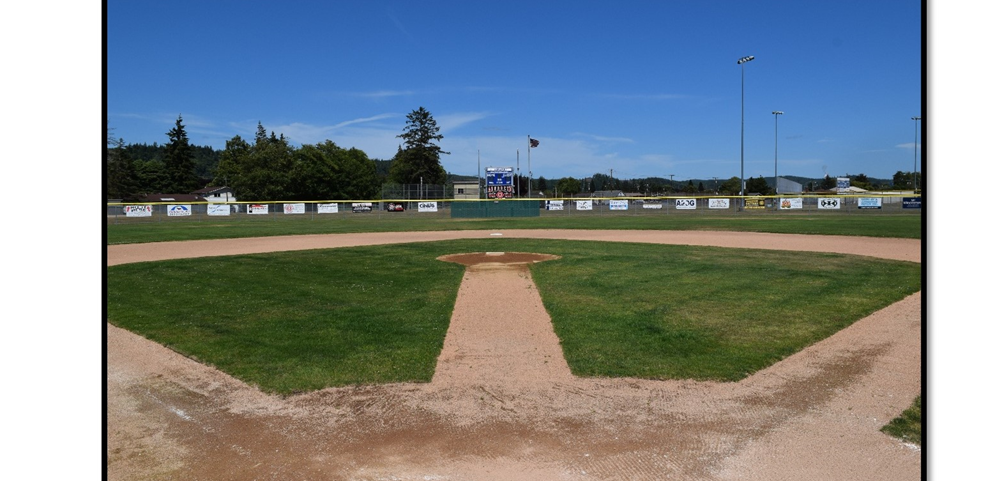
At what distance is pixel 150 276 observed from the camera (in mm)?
12539

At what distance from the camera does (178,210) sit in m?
42.2

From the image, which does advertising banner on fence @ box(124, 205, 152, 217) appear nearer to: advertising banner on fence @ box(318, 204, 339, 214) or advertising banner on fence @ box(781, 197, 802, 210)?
advertising banner on fence @ box(318, 204, 339, 214)

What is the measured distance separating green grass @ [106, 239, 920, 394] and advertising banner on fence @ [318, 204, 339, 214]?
102ft

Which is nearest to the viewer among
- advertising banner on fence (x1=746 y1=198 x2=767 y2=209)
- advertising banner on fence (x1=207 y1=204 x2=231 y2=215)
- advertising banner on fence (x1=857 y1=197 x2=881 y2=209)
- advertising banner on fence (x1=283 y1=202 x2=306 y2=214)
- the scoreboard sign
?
advertising banner on fence (x1=207 y1=204 x2=231 y2=215)

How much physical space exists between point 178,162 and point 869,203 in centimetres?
8103

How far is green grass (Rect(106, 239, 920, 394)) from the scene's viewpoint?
6168 millimetres

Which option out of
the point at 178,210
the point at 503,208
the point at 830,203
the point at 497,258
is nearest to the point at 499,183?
the point at 503,208

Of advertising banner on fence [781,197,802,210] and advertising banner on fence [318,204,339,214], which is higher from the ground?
advertising banner on fence [781,197,802,210]

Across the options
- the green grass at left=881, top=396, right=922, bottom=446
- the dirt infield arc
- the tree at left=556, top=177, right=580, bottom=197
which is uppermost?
the tree at left=556, top=177, right=580, bottom=197

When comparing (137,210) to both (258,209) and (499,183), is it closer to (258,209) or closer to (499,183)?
(258,209)

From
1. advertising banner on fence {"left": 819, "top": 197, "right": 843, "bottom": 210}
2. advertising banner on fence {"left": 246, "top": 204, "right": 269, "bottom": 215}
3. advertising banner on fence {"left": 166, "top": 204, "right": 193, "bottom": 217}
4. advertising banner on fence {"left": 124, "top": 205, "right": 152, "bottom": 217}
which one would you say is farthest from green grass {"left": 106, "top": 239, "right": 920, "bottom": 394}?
advertising banner on fence {"left": 819, "top": 197, "right": 843, "bottom": 210}

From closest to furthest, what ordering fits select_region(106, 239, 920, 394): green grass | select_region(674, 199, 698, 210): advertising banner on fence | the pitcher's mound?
select_region(106, 239, 920, 394): green grass, the pitcher's mound, select_region(674, 199, 698, 210): advertising banner on fence

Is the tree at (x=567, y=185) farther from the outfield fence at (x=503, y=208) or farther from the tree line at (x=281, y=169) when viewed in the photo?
the outfield fence at (x=503, y=208)
